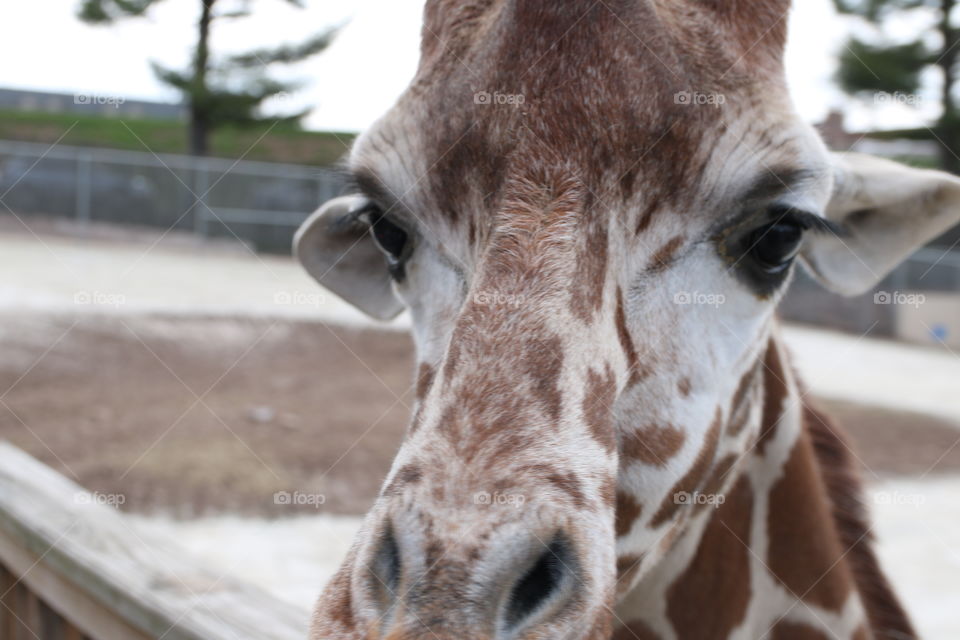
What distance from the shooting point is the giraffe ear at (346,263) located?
2.96 m

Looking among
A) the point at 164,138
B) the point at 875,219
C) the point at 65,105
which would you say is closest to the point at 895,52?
the point at 875,219

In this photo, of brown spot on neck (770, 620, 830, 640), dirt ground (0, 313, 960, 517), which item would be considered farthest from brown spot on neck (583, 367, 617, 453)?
dirt ground (0, 313, 960, 517)

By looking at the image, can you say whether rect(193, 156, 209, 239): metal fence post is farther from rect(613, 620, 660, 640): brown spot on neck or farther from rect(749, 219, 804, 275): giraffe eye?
rect(749, 219, 804, 275): giraffe eye

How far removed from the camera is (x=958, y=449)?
10086 millimetres

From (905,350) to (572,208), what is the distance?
19.8 metres

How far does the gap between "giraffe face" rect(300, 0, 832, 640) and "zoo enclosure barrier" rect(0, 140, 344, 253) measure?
2422cm

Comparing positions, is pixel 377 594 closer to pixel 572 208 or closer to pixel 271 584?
pixel 572 208

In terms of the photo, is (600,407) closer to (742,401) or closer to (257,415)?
(742,401)

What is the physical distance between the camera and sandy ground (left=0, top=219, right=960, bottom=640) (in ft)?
20.8

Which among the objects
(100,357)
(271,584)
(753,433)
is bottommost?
(100,357)

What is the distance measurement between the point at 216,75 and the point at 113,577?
26063 millimetres

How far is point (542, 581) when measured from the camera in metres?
1.43

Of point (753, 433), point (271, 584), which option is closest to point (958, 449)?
point (271, 584)

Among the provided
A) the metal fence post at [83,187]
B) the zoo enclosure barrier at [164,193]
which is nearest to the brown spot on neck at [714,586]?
the zoo enclosure barrier at [164,193]
